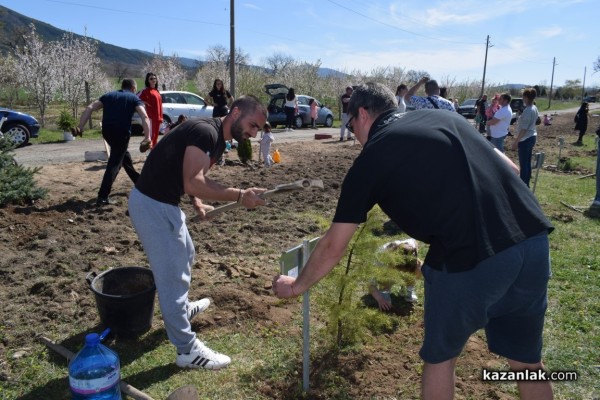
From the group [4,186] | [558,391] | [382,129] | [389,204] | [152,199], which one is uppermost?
[382,129]

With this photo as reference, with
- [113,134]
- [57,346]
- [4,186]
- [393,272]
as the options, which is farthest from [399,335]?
[4,186]

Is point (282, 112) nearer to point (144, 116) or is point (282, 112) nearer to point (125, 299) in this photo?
point (144, 116)

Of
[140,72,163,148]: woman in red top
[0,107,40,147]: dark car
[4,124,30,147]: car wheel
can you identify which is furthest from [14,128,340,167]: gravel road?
[140,72,163,148]: woman in red top

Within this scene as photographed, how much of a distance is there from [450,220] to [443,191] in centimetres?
13

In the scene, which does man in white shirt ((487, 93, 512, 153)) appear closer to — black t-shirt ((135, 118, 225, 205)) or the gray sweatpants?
black t-shirt ((135, 118, 225, 205))

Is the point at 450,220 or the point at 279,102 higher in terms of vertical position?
the point at 279,102

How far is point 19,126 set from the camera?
13.7 meters

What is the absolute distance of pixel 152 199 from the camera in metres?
3.16

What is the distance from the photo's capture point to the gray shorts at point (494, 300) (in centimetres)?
205

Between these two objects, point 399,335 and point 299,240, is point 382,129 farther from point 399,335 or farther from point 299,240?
point 299,240

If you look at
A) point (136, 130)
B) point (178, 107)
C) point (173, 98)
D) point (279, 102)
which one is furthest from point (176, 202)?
point (279, 102)

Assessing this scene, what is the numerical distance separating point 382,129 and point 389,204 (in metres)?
0.34

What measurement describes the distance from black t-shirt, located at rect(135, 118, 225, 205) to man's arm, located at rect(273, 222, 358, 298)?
109 cm

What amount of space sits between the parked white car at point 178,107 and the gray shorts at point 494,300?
16.0m
